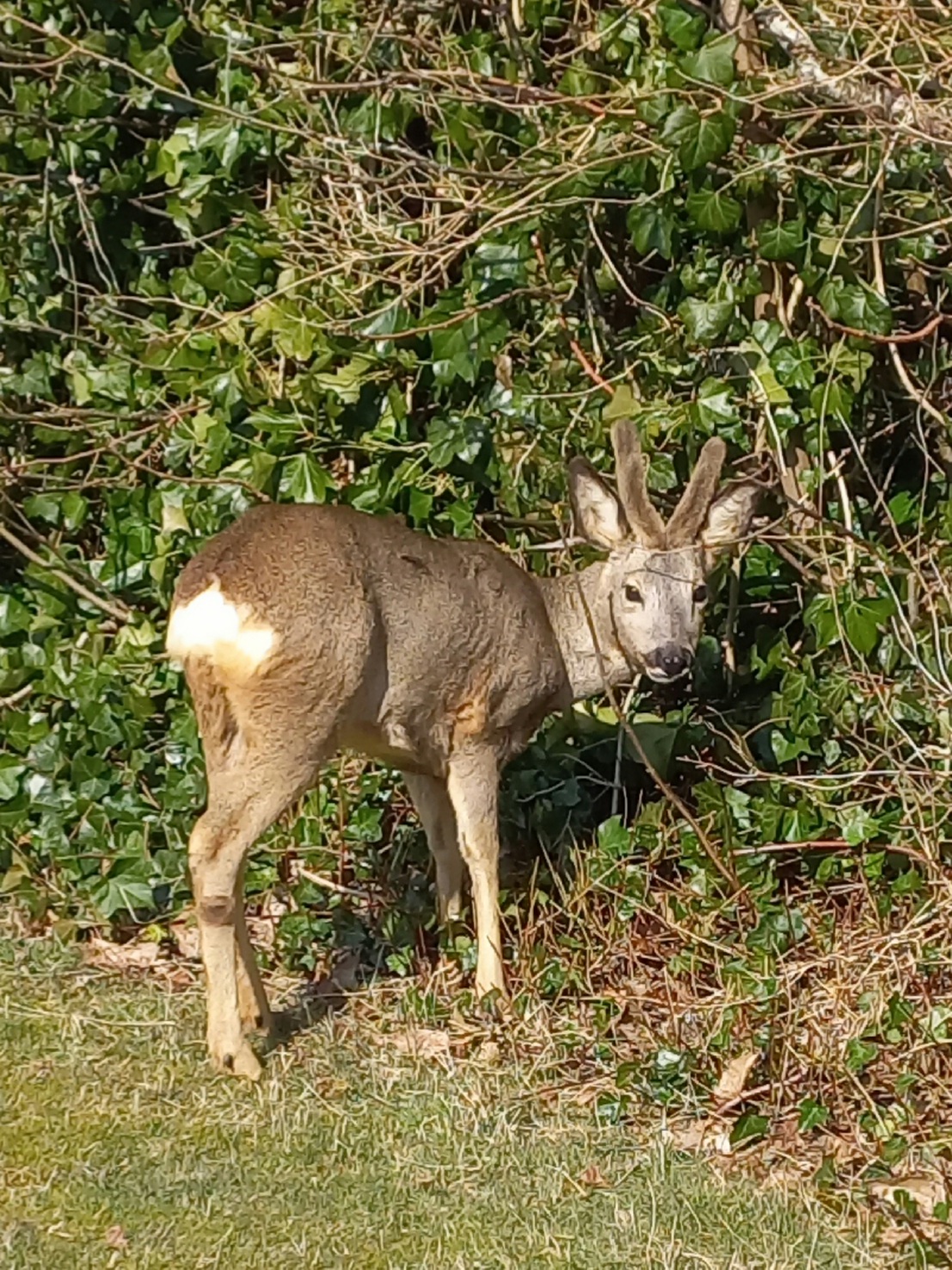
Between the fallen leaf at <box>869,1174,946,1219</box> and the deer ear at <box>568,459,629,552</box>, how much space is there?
2086mm

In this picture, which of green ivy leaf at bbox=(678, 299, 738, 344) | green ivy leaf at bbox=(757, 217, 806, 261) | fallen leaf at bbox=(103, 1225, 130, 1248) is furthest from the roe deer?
fallen leaf at bbox=(103, 1225, 130, 1248)

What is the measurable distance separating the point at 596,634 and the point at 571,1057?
1306 mm

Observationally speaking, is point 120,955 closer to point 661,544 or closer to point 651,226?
point 661,544

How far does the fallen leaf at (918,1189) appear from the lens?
16.5ft

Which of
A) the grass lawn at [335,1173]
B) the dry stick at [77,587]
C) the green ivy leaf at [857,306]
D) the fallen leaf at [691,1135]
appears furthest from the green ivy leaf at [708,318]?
the fallen leaf at [691,1135]

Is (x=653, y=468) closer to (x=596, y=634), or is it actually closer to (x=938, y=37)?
(x=596, y=634)

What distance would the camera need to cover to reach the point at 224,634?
5.53 m

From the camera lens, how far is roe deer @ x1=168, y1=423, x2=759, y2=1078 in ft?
18.2

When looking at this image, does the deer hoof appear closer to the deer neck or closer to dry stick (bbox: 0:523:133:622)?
the deer neck

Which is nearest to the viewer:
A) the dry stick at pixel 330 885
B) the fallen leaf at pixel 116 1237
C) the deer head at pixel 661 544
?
the fallen leaf at pixel 116 1237

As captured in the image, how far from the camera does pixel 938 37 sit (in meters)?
6.05

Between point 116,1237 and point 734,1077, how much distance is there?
174 centimetres

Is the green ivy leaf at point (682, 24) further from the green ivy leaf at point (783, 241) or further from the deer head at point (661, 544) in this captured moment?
the deer head at point (661, 544)

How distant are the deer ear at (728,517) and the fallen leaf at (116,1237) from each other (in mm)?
2659
